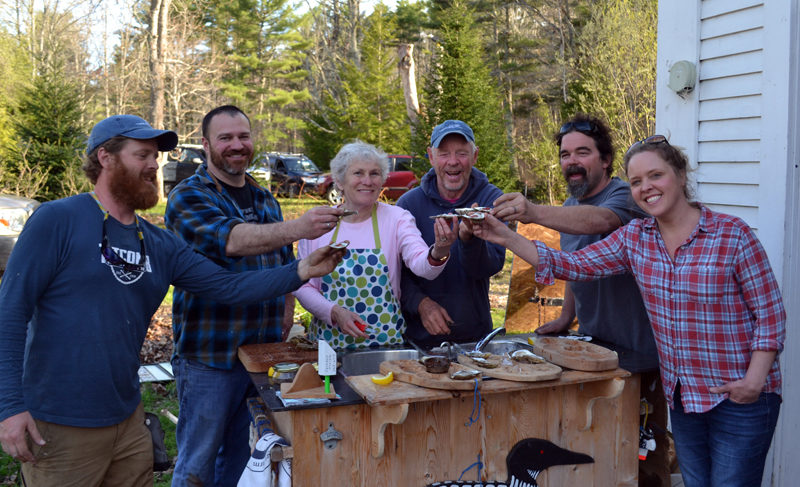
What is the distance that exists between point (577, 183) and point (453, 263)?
0.74 m

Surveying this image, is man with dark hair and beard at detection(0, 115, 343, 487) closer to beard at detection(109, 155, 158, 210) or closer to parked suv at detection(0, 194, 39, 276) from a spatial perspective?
beard at detection(109, 155, 158, 210)

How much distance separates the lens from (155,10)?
63.4ft

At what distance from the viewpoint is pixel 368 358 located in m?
3.00

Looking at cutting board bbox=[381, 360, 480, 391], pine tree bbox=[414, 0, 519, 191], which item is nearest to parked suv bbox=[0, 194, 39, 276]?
cutting board bbox=[381, 360, 480, 391]

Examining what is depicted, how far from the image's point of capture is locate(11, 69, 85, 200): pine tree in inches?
519

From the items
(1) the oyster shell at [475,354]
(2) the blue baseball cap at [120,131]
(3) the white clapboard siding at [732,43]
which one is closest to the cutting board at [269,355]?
(1) the oyster shell at [475,354]

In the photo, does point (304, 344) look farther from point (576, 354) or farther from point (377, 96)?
point (377, 96)

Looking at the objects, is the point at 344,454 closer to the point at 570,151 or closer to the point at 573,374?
the point at 573,374

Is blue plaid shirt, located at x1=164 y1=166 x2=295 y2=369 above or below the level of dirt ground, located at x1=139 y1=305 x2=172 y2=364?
above

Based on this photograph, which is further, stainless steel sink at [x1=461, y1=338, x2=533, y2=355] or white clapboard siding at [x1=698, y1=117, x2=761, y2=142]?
white clapboard siding at [x1=698, y1=117, x2=761, y2=142]

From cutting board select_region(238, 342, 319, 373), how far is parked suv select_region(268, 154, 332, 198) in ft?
50.2

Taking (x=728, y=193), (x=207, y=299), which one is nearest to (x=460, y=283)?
(x=207, y=299)

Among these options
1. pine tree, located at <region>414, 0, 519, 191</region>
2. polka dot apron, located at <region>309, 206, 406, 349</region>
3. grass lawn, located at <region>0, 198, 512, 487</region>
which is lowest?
grass lawn, located at <region>0, 198, 512, 487</region>

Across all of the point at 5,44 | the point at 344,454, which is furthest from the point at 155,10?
the point at 344,454
